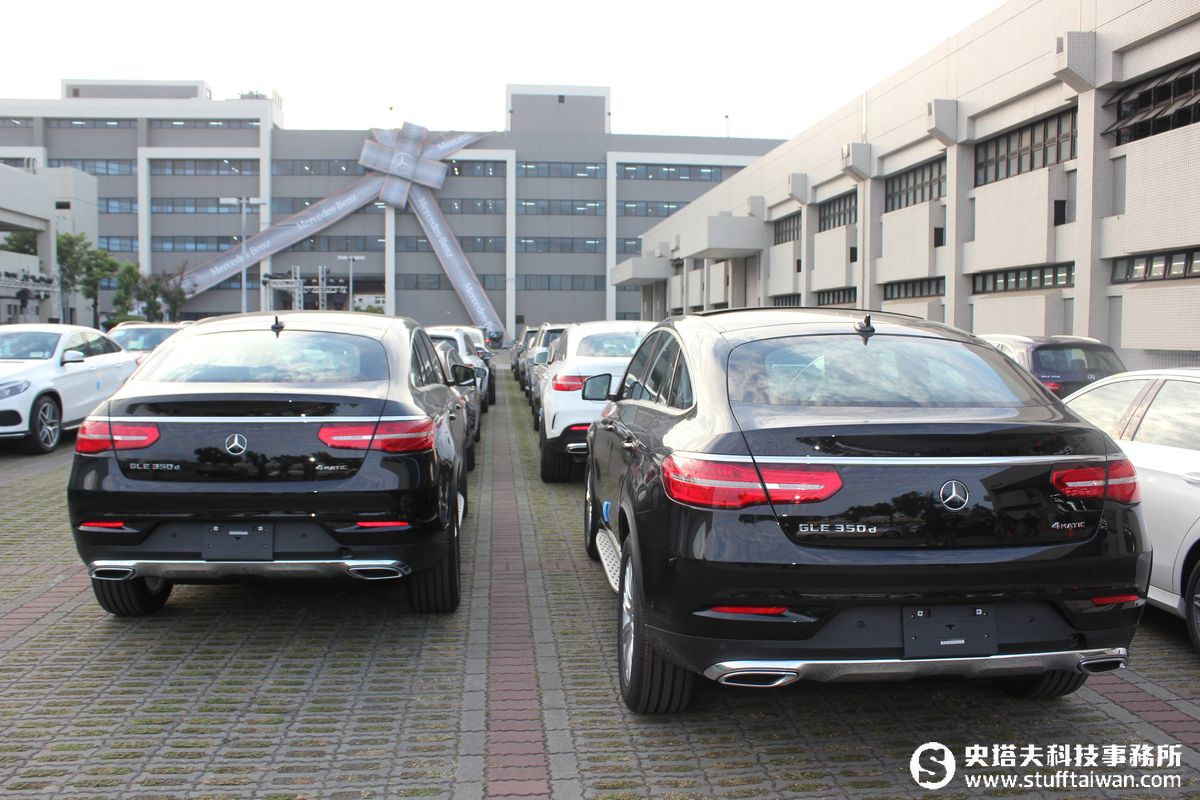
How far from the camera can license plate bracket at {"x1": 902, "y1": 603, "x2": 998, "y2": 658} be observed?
135 inches

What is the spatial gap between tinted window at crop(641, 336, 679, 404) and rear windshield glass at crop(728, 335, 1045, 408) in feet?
2.18

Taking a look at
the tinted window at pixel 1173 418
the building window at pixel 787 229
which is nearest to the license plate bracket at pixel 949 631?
the tinted window at pixel 1173 418

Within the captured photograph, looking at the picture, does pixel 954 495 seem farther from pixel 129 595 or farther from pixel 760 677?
pixel 129 595

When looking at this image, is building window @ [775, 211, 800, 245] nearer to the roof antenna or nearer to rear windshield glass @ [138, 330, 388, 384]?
rear windshield glass @ [138, 330, 388, 384]

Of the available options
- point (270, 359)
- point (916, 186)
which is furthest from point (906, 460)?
point (916, 186)

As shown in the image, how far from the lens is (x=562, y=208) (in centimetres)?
8106

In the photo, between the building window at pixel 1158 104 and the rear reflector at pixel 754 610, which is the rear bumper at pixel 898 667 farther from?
the building window at pixel 1158 104

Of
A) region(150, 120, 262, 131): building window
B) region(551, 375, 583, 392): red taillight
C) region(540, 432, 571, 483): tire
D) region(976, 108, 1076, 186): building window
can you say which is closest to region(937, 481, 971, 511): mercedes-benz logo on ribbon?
region(551, 375, 583, 392): red taillight

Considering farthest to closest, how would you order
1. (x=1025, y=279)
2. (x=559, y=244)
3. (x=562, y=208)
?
A: (x=559, y=244), (x=562, y=208), (x=1025, y=279)

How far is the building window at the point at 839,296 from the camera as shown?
120ft

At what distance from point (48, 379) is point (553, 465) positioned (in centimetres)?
691

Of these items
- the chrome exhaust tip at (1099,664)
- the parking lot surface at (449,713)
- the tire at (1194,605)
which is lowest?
the parking lot surface at (449,713)

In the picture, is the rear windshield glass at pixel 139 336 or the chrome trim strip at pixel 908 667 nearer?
the chrome trim strip at pixel 908 667

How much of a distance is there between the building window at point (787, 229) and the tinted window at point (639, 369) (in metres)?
37.4
